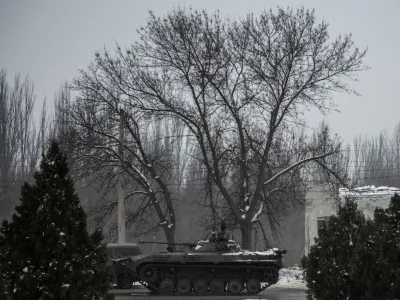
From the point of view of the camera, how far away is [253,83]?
103 feet

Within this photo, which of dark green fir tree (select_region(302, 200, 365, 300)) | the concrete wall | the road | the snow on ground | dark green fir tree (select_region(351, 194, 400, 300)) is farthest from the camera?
the concrete wall

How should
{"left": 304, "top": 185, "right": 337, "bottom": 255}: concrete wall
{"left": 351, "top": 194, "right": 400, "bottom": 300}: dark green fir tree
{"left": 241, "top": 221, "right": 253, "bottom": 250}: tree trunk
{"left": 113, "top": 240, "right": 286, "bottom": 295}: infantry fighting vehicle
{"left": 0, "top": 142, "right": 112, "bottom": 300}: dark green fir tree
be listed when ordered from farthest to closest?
{"left": 304, "top": 185, "right": 337, "bottom": 255}: concrete wall, {"left": 241, "top": 221, "right": 253, "bottom": 250}: tree trunk, {"left": 113, "top": 240, "right": 286, "bottom": 295}: infantry fighting vehicle, {"left": 351, "top": 194, "right": 400, "bottom": 300}: dark green fir tree, {"left": 0, "top": 142, "right": 112, "bottom": 300}: dark green fir tree

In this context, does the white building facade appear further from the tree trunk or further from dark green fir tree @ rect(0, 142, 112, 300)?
dark green fir tree @ rect(0, 142, 112, 300)

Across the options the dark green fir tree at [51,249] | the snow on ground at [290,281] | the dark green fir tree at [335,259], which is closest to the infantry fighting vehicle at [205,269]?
the snow on ground at [290,281]

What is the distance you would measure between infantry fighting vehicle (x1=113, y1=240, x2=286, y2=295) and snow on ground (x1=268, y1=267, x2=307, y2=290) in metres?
2.87

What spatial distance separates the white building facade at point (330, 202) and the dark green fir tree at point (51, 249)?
Answer: 83.5ft

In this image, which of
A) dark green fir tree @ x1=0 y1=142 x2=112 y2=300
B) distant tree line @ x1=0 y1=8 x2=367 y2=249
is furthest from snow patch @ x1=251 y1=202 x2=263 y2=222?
dark green fir tree @ x1=0 y1=142 x2=112 y2=300

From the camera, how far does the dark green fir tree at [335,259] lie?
13.8 meters

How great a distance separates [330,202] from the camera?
133 feet

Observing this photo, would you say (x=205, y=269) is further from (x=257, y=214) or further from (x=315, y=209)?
(x=315, y=209)

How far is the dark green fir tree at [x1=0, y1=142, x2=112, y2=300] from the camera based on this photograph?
9938mm

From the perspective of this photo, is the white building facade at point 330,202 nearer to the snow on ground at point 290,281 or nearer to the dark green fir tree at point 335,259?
the snow on ground at point 290,281

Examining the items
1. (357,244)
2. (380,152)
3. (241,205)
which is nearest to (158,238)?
(380,152)

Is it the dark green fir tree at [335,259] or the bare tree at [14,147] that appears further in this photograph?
the bare tree at [14,147]
